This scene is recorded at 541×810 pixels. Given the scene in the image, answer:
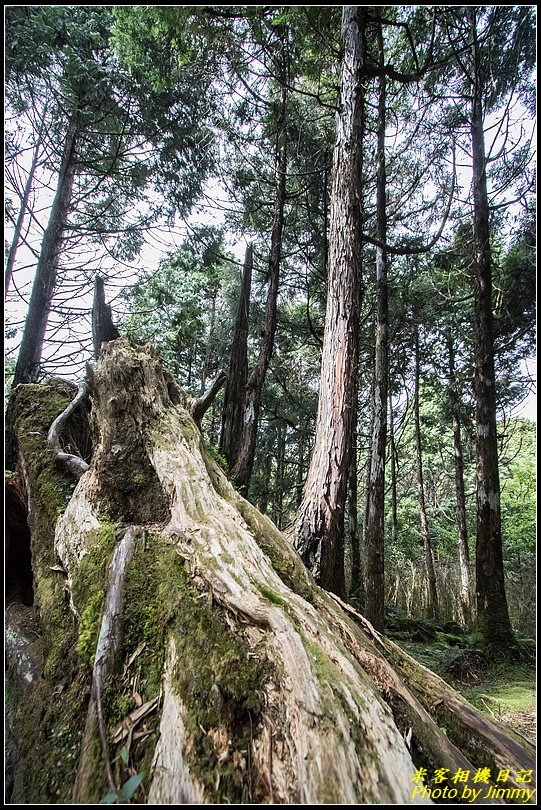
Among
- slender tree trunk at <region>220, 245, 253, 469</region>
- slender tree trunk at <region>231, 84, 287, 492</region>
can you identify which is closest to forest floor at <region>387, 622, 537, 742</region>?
slender tree trunk at <region>231, 84, 287, 492</region>

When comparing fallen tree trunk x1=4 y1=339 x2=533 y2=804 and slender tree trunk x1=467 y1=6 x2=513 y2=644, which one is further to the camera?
slender tree trunk x1=467 y1=6 x2=513 y2=644

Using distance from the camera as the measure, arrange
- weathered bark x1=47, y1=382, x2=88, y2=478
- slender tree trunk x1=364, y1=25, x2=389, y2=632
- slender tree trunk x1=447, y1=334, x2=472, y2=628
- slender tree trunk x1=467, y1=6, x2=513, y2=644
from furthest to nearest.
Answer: slender tree trunk x1=447, y1=334, x2=472, y2=628 → slender tree trunk x1=364, y1=25, x2=389, y2=632 → slender tree trunk x1=467, y1=6, x2=513, y2=644 → weathered bark x1=47, y1=382, x2=88, y2=478

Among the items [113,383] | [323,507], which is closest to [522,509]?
[323,507]

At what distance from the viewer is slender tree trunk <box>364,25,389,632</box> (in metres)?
5.98

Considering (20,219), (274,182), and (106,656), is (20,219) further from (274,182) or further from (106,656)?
(106,656)

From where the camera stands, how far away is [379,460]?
256 inches

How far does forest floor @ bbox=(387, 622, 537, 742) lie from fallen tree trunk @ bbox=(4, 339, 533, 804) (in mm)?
2013

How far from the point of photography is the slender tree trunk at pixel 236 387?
8.09 metres

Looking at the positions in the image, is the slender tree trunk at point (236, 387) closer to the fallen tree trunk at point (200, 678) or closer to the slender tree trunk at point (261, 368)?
the slender tree trunk at point (261, 368)

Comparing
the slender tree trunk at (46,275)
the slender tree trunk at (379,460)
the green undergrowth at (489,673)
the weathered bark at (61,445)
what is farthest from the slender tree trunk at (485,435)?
the slender tree trunk at (46,275)

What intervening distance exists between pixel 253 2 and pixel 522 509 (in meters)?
17.4

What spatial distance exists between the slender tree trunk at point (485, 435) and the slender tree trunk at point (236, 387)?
4568 millimetres

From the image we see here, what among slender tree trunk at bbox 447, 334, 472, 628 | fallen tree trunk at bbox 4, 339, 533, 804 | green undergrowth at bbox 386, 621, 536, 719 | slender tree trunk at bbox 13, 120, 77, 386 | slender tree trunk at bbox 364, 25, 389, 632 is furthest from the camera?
slender tree trunk at bbox 447, 334, 472, 628

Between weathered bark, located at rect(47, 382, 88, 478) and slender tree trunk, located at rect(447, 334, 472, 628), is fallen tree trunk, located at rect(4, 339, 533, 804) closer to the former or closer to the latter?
weathered bark, located at rect(47, 382, 88, 478)
